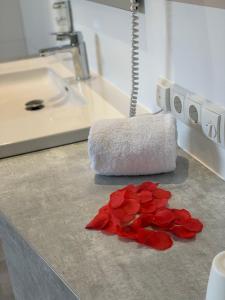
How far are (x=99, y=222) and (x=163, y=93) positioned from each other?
0.40 metres

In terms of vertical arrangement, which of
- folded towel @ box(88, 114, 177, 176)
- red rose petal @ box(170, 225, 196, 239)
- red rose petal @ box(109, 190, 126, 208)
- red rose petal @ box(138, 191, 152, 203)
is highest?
folded towel @ box(88, 114, 177, 176)

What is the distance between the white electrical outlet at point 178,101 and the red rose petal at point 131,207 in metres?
0.26

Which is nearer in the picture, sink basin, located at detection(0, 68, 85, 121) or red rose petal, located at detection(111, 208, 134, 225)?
red rose petal, located at detection(111, 208, 134, 225)

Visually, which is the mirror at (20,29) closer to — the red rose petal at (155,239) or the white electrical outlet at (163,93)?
the white electrical outlet at (163,93)

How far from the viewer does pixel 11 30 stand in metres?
2.50

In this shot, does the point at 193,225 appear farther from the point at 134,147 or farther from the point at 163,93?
the point at 163,93

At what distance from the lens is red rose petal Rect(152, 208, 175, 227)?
795mm

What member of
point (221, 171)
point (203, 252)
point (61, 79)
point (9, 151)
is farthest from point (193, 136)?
point (61, 79)

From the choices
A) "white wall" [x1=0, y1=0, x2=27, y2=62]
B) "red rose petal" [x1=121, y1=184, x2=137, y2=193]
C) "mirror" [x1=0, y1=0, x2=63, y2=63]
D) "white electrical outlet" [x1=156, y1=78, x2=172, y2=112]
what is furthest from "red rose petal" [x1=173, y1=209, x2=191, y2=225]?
"white wall" [x1=0, y1=0, x2=27, y2=62]

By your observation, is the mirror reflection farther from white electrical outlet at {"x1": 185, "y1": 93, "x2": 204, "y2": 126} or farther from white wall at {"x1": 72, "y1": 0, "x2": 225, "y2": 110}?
white electrical outlet at {"x1": 185, "y1": 93, "x2": 204, "y2": 126}

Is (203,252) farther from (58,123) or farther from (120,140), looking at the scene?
(58,123)

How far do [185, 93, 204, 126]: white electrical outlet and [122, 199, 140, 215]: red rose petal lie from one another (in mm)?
233

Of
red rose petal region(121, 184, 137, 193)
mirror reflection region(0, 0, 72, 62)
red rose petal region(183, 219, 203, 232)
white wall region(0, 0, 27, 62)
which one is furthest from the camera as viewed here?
white wall region(0, 0, 27, 62)

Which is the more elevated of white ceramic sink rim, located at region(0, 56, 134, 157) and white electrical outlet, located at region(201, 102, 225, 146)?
white electrical outlet, located at region(201, 102, 225, 146)
